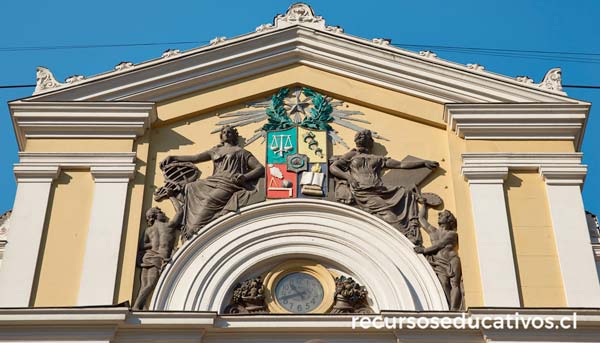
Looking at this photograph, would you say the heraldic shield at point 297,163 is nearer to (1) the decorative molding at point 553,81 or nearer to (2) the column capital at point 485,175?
(2) the column capital at point 485,175

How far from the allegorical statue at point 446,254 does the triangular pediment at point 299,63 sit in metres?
2.22


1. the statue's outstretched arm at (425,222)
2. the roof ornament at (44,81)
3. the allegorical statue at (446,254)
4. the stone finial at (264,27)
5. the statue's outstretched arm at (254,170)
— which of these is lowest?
the allegorical statue at (446,254)

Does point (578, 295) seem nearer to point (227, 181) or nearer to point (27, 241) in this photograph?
point (227, 181)

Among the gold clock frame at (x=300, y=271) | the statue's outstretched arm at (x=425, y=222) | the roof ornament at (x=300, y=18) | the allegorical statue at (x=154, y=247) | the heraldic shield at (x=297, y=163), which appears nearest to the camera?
the allegorical statue at (x=154, y=247)

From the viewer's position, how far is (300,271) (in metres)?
16.3

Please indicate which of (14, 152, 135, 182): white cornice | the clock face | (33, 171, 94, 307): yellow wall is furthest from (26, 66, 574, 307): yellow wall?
the clock face

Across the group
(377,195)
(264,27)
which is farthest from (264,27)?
(377,195)

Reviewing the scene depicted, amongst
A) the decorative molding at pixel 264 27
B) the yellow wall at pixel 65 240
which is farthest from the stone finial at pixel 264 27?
the yellow wall at pixel 65 240

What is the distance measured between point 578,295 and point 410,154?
3154 millimetres

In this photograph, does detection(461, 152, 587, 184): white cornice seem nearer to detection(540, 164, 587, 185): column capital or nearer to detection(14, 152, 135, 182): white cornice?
detection(540, 164, 587, 185): column capital

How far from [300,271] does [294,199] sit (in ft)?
3.26

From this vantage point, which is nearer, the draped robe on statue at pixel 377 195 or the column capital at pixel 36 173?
the draped robe on statue at pixel 377 195

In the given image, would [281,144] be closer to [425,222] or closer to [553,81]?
[425,222]

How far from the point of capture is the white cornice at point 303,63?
17.6 m
